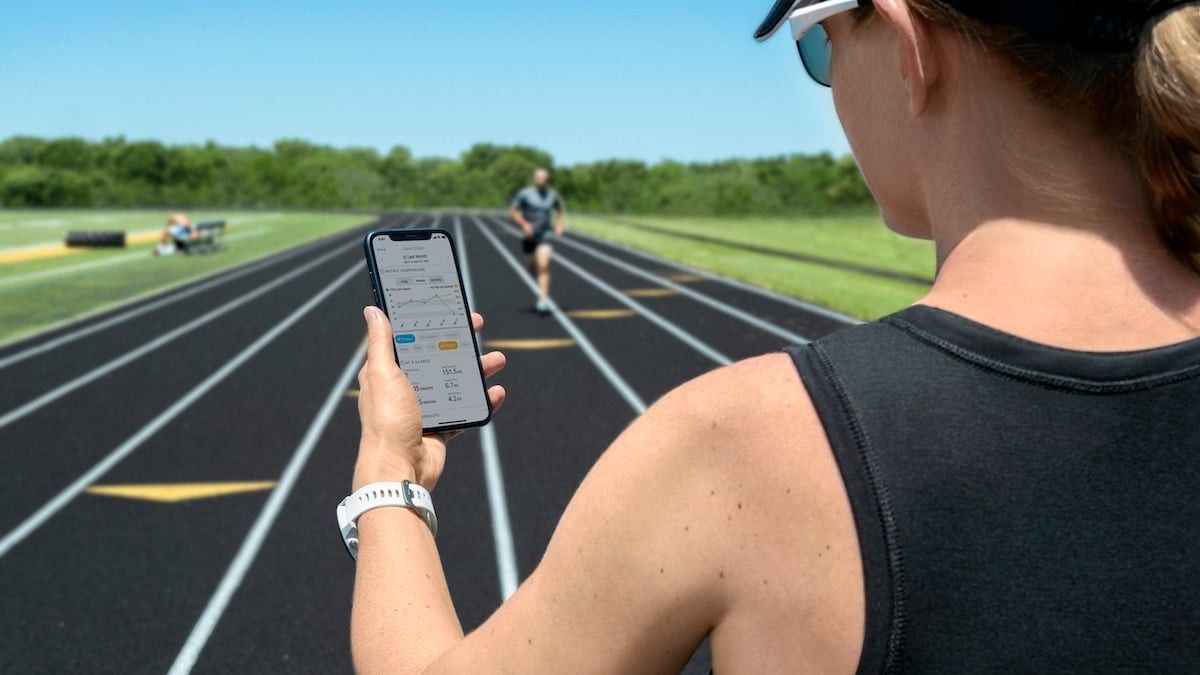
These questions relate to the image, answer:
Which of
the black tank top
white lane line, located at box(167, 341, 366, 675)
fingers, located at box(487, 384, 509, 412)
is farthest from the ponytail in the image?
white lane line, located at box(167, 341, 366, 675)

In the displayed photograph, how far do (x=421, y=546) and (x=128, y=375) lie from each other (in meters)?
12.4

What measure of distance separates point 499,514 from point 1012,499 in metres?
6.57

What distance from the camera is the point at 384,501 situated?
1310mm

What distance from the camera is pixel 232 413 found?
35.0 ft

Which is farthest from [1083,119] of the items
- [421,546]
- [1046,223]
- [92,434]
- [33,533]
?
[92,434]

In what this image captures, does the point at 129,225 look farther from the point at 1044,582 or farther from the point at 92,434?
the point at 1044,582

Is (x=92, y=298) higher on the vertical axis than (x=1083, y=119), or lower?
lower

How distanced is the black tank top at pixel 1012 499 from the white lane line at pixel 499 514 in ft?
13.3

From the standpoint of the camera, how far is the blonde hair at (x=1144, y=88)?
936 millimetres

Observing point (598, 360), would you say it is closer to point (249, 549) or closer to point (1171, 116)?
point (249, 549)

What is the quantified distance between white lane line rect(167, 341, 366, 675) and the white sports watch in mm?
4258

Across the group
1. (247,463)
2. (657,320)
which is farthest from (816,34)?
(657,320)

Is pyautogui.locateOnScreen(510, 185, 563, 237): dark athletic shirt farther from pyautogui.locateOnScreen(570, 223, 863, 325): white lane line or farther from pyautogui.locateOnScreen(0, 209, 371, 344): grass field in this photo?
pyautogui.locateOnScreen(0, 209, 371, 344): grass field

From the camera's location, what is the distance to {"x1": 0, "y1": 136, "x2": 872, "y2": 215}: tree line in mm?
101188
